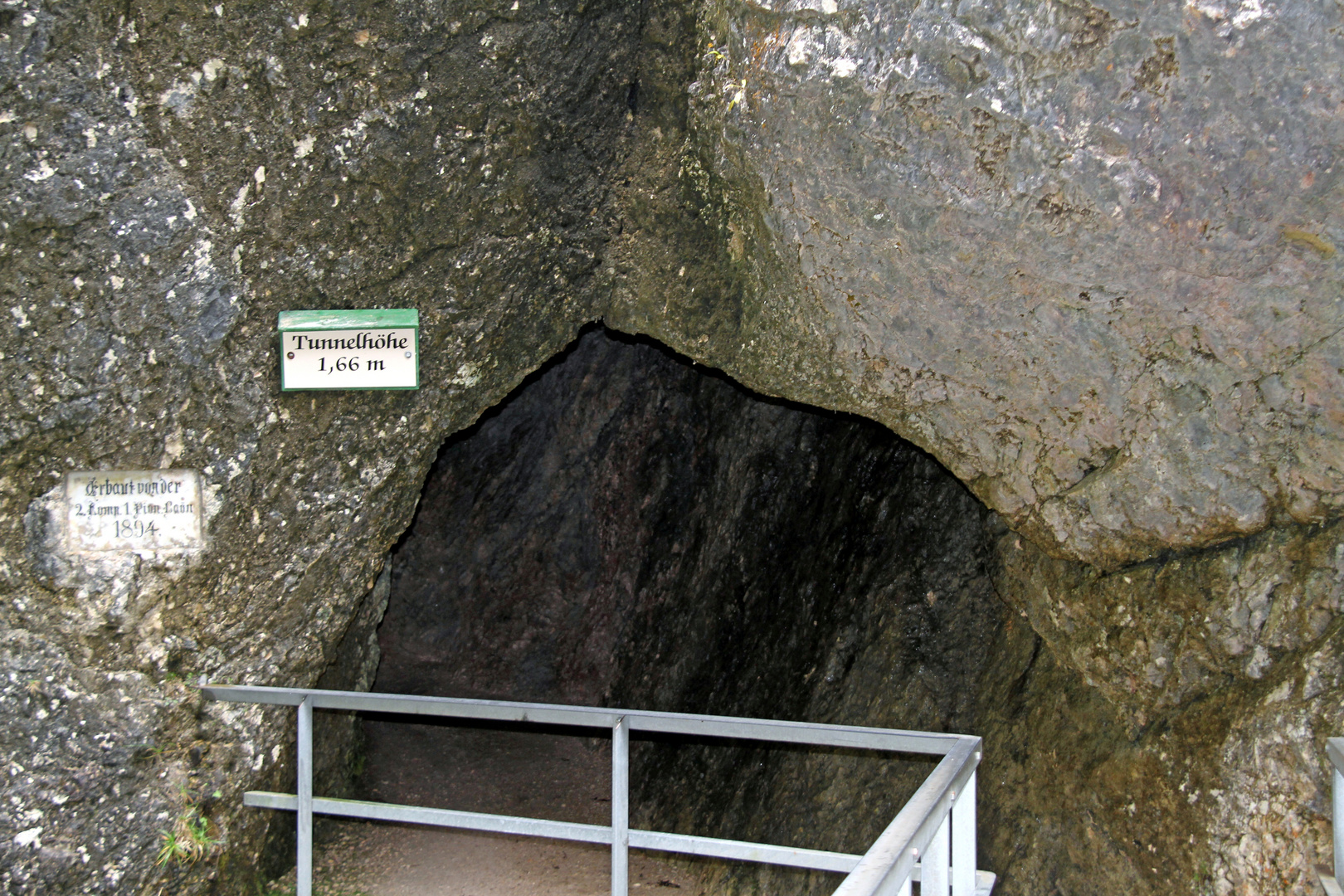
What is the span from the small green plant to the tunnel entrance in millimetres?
1710

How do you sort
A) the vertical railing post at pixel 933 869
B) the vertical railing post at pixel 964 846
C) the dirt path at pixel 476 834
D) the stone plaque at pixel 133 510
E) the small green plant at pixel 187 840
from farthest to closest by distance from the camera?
the dirt path at pixel 476 834, the small green plant at pixel 187 840, the stone plaque at pixel 133 510, the vertical railing post at pixel 964 846, the vertical railing post at pixel 933 869

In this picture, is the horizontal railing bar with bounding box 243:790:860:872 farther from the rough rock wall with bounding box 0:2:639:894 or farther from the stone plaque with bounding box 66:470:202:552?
the stone plaque with bounding box 66:470:202:552

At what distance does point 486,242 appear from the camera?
3.05 meters

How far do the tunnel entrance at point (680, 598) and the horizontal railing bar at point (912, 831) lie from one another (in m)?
2.10

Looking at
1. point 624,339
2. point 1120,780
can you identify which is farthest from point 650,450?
point 1120,780

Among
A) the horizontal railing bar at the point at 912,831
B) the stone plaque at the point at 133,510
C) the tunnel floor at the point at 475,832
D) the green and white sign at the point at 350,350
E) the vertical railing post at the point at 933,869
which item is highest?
the green and white sign at the point at 350,350

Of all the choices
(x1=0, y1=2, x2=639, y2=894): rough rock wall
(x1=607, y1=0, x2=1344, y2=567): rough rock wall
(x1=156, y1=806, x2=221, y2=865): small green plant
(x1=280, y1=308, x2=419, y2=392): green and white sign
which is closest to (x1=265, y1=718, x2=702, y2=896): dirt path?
(x1=156, y1=806, x2=221, y2=865): small green plant

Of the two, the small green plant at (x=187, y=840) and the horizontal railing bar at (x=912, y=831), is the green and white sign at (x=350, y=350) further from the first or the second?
the horizontal railing bar at (x=912, y=831)

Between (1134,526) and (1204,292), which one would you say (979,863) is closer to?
(1134,526)

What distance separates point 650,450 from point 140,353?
3263 mm

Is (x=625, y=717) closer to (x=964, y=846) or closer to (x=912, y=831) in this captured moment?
(x=964, y=846)

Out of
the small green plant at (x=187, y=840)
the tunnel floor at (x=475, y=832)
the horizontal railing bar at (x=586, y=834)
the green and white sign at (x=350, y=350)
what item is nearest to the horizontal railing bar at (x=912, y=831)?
the horizontal railing bar at (x=586, y=834)

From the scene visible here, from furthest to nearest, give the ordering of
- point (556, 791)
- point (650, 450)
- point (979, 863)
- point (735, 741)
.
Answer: point (650, 450) < point (556, 791) < point (735, 741) < point (979, 863)

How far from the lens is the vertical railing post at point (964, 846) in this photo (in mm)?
1917
